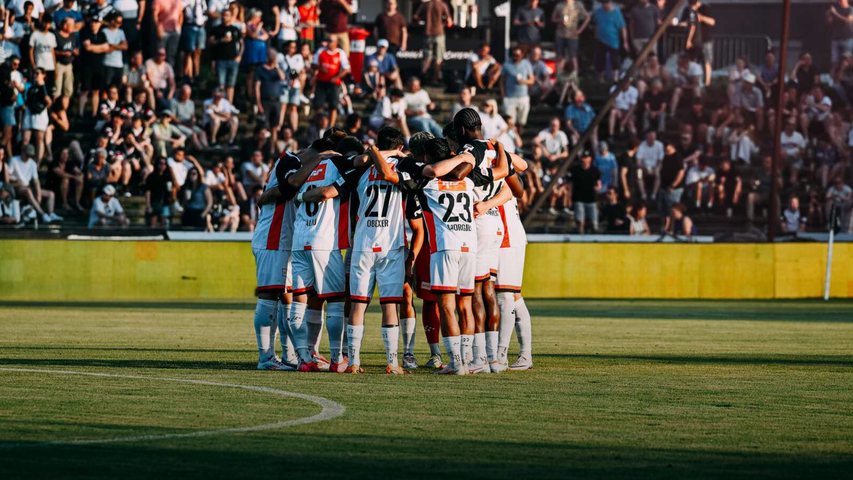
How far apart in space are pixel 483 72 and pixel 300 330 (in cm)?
2064

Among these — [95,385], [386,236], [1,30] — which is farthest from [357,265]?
[1,30]

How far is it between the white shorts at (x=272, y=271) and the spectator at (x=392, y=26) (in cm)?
2037

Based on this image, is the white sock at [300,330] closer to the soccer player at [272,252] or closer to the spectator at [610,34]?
the soccer player at [272,252]

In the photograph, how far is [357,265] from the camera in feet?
39.4

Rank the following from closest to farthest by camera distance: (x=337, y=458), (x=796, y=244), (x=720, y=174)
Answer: (x=337, y=458) → (x=796, y=244) → (x=720, y=174)

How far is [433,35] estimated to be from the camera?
1284 inches

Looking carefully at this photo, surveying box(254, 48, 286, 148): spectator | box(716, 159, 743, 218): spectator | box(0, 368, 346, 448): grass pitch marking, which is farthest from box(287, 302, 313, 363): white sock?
box(716, 159, 743, 218): spectator

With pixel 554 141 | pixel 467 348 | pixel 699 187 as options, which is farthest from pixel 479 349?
pixel 699 187

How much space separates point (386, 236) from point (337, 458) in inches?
185

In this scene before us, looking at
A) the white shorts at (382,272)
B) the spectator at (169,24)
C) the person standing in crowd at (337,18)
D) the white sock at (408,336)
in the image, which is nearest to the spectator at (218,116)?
the spectator at (169,24)

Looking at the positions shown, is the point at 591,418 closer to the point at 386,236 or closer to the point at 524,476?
the point at 524,476

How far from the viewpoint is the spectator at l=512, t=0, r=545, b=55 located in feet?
109

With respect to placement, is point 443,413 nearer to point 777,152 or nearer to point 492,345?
point 492,345

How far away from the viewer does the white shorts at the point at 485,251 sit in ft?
41.3
